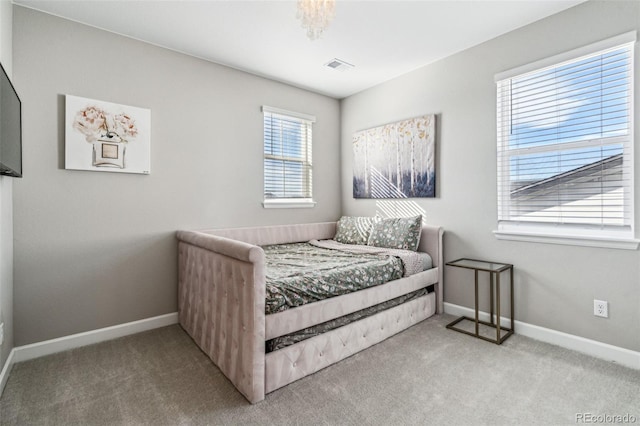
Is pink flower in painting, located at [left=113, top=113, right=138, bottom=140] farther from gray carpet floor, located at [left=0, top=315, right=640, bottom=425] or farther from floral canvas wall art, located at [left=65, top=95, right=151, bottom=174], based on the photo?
gray carpet floor, located at [left=0, top=315, right=640, bottom=425]

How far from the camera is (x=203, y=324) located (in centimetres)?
239

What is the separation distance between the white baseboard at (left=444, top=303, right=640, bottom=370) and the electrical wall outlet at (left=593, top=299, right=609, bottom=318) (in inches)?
8.0

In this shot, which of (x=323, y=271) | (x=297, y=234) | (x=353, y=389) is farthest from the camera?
(x=297, y=234)

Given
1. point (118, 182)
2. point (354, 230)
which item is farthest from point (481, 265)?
point (118, 182)

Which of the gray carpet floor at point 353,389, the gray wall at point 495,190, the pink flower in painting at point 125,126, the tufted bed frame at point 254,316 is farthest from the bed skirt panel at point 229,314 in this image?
the gray wall at point 495,190

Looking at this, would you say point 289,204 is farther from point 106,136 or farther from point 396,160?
point 106,136

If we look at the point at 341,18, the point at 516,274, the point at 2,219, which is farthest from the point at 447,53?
the point at 2,219

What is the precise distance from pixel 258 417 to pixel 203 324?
96 centimetres

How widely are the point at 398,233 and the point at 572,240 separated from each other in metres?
1.38

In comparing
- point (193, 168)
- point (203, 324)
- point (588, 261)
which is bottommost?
point (203, 324)

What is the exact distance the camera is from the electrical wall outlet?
88.4 inches

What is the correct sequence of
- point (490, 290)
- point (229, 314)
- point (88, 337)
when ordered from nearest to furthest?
point (229, 314) < point (88, 337) < point (490, 290)

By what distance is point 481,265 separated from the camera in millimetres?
2729

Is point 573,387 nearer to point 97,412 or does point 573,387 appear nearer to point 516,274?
point 516,274
